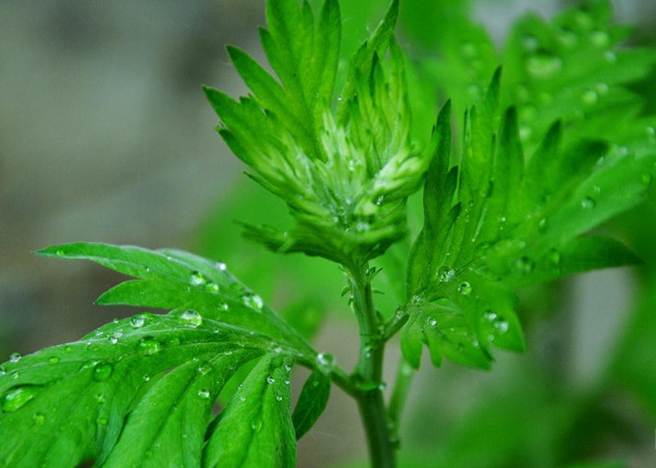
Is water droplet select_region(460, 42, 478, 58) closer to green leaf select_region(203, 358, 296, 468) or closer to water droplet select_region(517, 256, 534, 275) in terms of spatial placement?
water droplet select_region(517, 256, 534, 275)

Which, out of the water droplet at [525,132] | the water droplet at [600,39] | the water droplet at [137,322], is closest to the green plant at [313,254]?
→ the water droplet at [137,322]

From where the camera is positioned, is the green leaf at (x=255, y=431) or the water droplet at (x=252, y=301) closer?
the green leaf at (x=255, y=431)

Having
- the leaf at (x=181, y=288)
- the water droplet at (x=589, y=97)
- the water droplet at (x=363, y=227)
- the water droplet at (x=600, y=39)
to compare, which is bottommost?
the leaf at (x=181, y=288)

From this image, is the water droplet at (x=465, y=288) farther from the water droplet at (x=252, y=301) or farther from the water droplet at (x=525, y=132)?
the water droplet at (x=525, y=132)

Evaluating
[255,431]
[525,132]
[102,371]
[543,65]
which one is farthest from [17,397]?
[543,65]

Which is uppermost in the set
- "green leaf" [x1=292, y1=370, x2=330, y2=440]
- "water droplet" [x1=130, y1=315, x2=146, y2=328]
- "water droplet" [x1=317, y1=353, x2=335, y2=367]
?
"water droplet" [x1=317, y1=353, x2=335, y2=367]

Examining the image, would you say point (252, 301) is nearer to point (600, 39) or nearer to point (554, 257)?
point (554, 257)

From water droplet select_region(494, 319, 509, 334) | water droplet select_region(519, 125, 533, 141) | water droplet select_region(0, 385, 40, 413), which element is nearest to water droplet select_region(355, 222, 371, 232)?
water droplet select_region(494, 319, 509, 334)

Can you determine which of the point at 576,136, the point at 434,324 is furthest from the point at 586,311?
the point at 434,324
